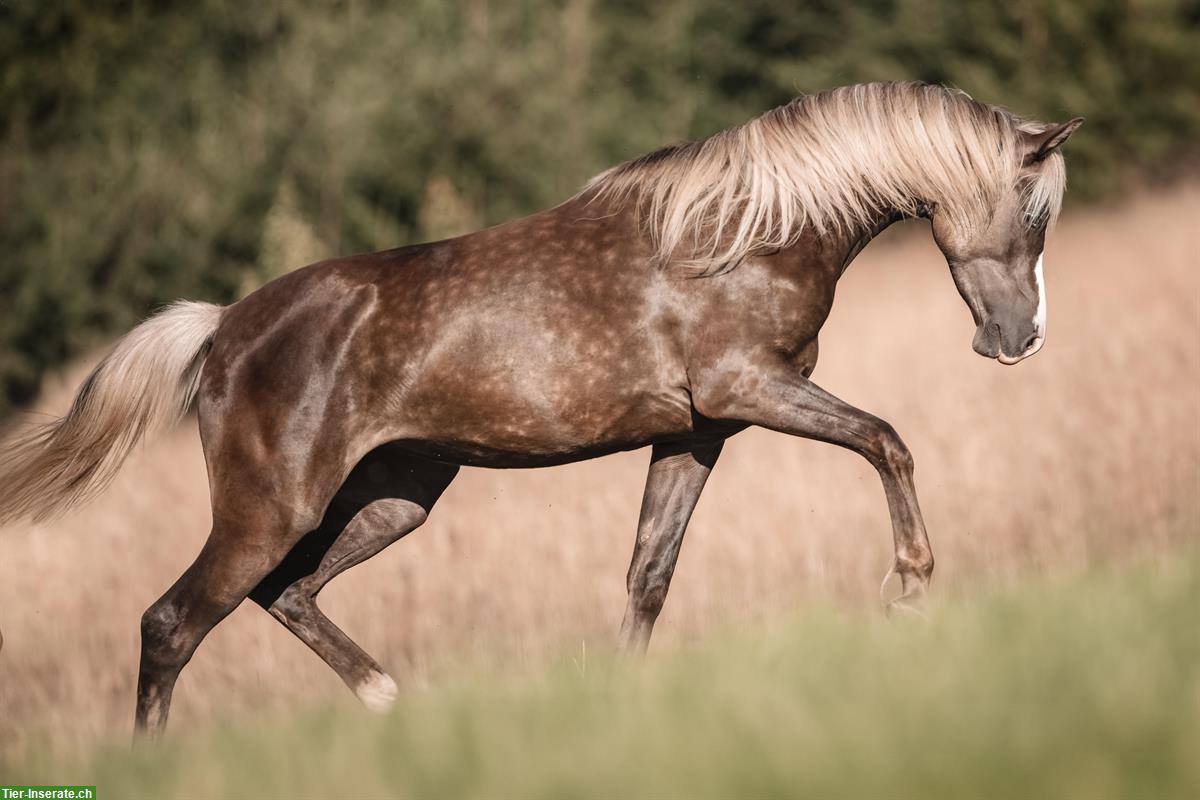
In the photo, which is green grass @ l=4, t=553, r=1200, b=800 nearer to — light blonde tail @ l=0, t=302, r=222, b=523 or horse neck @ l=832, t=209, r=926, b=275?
horse neck @ l=832, t=209, r=926, b=275

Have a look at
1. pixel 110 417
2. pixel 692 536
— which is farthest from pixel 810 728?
pixel 692 536

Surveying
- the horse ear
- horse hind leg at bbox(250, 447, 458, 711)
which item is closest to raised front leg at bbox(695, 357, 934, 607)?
the horse ear

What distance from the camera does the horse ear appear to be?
5281mm

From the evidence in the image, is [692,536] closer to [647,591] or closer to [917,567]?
[647,591]

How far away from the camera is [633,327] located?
5250mm

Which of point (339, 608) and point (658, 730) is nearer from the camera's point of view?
point (658, 730)

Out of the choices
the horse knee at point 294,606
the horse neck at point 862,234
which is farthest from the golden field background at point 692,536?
the horse neck at point 862,234

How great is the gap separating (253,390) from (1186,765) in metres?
4.07

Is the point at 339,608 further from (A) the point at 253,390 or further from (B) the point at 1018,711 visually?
(B) the point at 1018,711

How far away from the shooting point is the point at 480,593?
8.98 meters

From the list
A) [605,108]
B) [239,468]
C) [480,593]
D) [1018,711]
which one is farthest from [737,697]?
[605,108]

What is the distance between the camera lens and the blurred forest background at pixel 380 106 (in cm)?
1803

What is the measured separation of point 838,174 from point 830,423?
1.05m

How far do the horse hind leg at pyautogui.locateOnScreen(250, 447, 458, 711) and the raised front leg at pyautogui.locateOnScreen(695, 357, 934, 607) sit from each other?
4.98 ft
